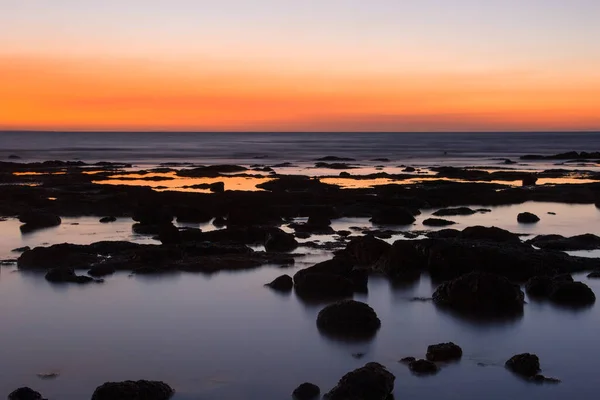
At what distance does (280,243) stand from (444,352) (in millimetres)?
10134

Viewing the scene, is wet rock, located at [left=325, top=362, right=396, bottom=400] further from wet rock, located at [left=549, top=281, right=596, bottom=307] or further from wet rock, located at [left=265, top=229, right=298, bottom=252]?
wet rock, located at [left=265, top=229, right=298, bottom=252]

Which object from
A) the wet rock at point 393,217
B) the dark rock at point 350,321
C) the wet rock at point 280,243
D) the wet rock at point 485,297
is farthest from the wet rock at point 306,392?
the wet rock at point 393,217

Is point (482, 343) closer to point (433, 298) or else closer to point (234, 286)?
point (433, 298)

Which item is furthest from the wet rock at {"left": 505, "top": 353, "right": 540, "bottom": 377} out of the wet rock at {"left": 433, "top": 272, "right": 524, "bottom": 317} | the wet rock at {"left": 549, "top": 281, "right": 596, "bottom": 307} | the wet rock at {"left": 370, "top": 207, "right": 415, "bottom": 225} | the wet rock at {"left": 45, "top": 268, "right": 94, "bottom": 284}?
the wet rock at {"left": 370, "top": 207, "right": 415, "bottom": 225}

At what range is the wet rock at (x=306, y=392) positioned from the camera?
1046cm

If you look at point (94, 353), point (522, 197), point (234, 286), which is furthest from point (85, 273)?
point (522, 197)

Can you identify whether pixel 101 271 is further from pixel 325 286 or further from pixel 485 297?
pixel 485 297

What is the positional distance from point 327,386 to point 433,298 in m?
5.83

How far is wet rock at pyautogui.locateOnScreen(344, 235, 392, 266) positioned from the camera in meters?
19.6

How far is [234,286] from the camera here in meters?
17.6

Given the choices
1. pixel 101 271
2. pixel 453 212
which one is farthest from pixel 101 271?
pixel 453 212

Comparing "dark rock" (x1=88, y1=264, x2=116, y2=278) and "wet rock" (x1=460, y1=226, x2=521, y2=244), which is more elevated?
"wet rock" (x1=460, y1=226, x2=521, y2=244)

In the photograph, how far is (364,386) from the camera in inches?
401

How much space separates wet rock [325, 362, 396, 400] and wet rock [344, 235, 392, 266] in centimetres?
908
